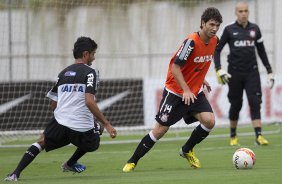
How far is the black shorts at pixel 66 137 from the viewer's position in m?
9.73

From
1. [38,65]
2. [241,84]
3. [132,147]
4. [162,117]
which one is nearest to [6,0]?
[38,65]

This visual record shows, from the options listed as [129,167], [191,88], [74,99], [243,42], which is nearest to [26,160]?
[74,99]

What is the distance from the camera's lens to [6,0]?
17.3 metres

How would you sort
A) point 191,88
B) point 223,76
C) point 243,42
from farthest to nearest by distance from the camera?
point 243,42 < point 223,76 < point 191,88

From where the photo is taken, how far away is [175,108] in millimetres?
10438

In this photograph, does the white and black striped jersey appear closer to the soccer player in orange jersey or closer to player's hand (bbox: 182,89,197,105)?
the soccer player in orange jersey

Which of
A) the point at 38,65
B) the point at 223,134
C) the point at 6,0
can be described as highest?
the point at 6,0

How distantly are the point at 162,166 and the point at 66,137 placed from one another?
1866 mm

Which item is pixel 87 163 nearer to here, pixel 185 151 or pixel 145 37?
pixel 185 151

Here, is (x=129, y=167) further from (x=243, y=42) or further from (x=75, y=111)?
(x=243, y=42)

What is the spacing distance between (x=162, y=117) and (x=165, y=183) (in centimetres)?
198

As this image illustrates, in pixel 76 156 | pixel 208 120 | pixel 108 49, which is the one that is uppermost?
pixel 108 49

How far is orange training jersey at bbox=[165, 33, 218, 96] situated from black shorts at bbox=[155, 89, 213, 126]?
0.10 m

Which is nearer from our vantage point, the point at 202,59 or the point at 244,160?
the point at 244,160
